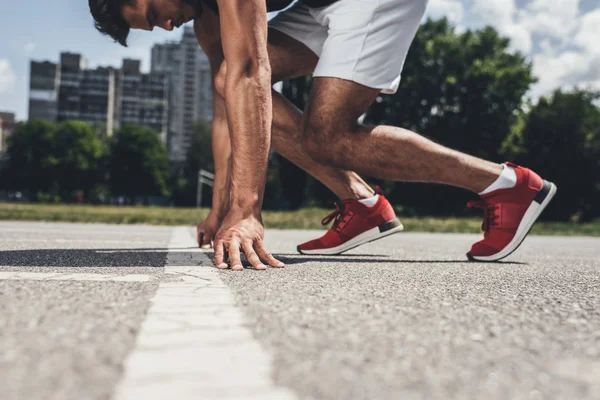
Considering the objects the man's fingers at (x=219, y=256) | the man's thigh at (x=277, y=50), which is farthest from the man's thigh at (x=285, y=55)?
the man's fingers at (x=219, y=256)

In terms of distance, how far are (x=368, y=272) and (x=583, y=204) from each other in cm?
2941

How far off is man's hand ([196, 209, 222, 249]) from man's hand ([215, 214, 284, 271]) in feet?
3.35

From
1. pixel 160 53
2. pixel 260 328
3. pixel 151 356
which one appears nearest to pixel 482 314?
pixel 260 328

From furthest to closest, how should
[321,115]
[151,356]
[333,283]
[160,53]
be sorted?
[160,53] → [321,115] → [333,283] → [151,356]

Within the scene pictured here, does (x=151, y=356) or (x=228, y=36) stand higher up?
(x=228, y=36)

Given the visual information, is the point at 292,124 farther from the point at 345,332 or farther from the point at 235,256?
the point at 345,332

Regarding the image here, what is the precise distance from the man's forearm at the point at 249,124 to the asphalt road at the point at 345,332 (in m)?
0.48

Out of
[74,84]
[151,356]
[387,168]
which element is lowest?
[151,356]

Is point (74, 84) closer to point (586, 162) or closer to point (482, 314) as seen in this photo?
point (586, 162)

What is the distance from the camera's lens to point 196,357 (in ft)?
2.89

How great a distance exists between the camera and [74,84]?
88.8 metres

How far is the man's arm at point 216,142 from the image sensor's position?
10.6 feet

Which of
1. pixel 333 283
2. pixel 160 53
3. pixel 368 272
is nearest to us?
pixel 333 283

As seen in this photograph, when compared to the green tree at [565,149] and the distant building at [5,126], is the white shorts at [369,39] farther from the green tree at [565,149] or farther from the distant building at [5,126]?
the distant building at [5,126]
